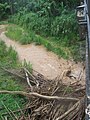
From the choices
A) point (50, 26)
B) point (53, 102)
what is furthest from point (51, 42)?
point (53, 102)

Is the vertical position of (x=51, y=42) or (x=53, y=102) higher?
(x=51, y=42)

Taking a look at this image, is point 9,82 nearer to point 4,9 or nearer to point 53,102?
point 53,102

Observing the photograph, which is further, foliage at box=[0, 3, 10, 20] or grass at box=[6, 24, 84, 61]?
foliage at box=[0, 3, 10, 20]

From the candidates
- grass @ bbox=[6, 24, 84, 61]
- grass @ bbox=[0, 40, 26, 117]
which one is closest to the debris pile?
grass @ bbox=[0, 40, 26, 117]

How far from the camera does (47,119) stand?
15.3 ft

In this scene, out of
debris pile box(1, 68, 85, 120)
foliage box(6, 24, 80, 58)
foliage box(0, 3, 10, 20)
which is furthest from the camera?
foliage box(0, 3, 10, 20)

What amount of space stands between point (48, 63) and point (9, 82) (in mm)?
1805

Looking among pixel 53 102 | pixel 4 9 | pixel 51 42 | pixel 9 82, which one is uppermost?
pixel 4 9

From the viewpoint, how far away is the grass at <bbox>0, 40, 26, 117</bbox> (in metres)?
5.89

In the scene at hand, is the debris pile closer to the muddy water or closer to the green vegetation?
the muddy water

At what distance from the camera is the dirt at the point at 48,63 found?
7423 millimetres

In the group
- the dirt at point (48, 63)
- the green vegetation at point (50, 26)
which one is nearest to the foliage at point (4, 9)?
the green vegetation at point (50, 26)

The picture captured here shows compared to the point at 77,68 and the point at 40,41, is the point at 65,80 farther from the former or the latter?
the point at 40,41

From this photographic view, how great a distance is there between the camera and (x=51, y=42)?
995 centimetres
